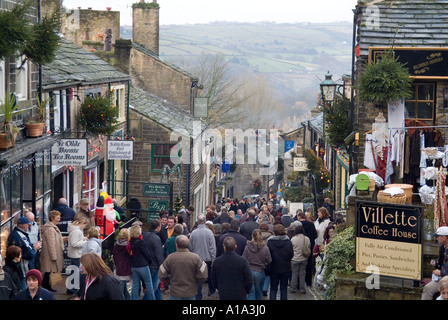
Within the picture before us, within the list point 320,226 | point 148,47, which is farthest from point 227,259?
point 148,47

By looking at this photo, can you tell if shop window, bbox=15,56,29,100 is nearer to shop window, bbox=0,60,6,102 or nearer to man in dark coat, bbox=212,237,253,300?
shop window, bbox=0,60,6,102

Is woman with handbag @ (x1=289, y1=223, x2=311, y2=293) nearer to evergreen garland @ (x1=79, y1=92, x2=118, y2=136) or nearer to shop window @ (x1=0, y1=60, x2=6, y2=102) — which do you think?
shop window @ (x1=0, y1=60, x2=6, y2=102)

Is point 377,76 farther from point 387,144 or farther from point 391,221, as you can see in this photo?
point 391,221

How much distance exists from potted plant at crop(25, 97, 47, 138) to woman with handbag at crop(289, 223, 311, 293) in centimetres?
586

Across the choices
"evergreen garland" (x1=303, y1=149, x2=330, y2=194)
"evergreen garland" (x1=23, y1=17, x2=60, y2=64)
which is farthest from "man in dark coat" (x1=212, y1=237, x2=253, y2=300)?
"evergreen garland" (x1=303, y1=149, x2=330, y2=194)

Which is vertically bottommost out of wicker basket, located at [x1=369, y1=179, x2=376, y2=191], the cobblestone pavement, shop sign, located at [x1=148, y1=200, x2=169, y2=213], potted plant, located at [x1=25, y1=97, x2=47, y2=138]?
the cobblestone pavement

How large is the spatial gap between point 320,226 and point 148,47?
81.9 feet

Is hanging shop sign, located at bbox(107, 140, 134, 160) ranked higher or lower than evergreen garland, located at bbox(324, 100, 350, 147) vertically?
lower

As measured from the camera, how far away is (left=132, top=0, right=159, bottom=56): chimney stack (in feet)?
126

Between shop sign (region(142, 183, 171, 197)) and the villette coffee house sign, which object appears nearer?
the villette coffee house sign

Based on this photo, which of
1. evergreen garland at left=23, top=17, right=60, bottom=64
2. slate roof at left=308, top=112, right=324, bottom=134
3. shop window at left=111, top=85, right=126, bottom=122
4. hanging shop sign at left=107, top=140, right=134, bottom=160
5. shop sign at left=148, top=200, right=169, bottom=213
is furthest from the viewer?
slate roof at left=308, top=112, right=324, bottom=134

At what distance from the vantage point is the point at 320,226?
16.0 m

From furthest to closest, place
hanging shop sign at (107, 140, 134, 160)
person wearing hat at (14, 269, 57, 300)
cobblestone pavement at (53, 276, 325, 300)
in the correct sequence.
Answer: hanging shop sign at (107, 140, 134, 160), cobblestone pavement at (53, 276, 325, 300), person wearing hat at (14, 269, 57, 300)

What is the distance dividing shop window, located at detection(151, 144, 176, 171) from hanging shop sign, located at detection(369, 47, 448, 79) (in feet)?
43.5
